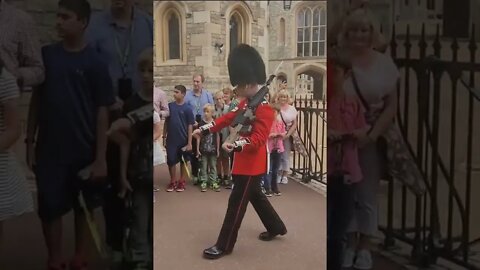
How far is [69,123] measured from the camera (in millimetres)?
2684

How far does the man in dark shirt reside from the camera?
2625mm

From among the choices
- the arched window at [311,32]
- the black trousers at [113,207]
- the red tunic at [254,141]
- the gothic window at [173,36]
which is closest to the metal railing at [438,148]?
the red tunic at [254,141]

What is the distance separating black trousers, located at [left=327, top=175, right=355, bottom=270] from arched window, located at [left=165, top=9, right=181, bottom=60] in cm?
178

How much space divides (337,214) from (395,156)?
43 cm

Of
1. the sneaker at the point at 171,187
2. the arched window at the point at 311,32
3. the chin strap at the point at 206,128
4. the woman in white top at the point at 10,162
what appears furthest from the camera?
the arched window at the point at 311,32

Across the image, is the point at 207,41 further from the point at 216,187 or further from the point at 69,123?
the point at 69,123

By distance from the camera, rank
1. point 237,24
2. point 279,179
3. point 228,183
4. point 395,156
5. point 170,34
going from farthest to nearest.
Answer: point 237,24
point 170,34
point 279,179
point 228,183
point 395,156

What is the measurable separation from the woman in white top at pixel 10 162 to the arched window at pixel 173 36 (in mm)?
1554

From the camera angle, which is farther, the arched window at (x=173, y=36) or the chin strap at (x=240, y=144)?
the arched window at (x=173, y=36)

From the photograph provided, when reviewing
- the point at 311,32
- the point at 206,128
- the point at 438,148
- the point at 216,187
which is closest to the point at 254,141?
the point at 206,128

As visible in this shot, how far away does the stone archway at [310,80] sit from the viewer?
3.67 meters

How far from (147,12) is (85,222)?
1126 millimetres

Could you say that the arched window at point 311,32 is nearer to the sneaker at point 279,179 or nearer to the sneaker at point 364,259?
the sneaker at point 279,179

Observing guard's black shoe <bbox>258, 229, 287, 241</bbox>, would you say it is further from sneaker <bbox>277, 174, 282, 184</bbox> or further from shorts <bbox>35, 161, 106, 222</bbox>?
shorts <bbox>35, 161, 106, 222</bbox>
